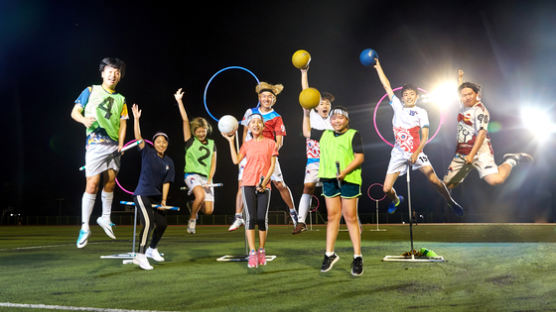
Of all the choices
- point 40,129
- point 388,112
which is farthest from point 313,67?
point 40,129

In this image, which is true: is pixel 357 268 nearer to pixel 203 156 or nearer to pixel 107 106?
pixel 203 156

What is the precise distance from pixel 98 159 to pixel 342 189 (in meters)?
3.17

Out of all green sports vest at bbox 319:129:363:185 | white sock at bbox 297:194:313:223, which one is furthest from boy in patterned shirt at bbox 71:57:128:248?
white sock at bbox 297:194:313:223

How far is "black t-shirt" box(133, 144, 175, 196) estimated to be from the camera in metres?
6.24

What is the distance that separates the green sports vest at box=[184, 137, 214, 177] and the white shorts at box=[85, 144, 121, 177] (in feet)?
5.67

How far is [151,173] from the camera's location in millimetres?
6281

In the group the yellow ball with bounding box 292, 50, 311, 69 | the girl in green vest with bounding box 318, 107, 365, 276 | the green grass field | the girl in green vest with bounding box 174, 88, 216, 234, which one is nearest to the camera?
the green grass field

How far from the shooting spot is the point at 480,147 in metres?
5.72

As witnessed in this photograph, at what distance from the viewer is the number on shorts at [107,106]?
19.2ft

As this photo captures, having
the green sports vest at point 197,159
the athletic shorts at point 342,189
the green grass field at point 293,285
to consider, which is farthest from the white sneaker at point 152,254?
the athletic shorts at point 342,189

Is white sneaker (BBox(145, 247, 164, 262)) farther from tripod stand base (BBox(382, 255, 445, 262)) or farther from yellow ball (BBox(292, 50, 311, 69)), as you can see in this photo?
yellow ball (BBox(292, 50, 311, 69))

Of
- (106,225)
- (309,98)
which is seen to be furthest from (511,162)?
(106,225)

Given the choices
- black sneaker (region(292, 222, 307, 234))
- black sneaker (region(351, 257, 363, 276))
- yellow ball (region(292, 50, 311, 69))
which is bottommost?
black sneaker (region(351, 257, 363, 276))

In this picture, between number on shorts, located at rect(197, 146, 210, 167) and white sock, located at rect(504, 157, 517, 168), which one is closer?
white sock, located at rect(504, 157, 517, 168)
